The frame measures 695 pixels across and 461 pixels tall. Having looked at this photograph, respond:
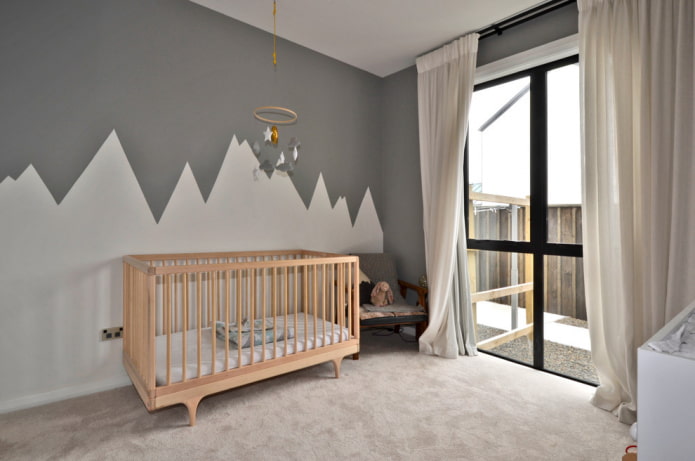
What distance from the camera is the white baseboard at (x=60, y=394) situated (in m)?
2.06

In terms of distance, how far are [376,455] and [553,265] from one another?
1.97 m

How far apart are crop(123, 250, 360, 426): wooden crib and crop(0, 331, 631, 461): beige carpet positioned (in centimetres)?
17

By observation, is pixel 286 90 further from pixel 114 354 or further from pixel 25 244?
pixel 114 354

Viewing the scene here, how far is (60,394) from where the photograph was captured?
2.20m

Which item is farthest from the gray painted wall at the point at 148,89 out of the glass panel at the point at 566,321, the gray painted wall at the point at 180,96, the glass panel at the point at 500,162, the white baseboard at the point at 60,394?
the glass panel at the point at 566,321

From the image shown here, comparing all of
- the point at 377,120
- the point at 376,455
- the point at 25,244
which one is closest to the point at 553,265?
the point at 376,455

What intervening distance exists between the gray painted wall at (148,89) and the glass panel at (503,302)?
5.72ft

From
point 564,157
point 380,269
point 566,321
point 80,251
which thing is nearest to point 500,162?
point 564,157

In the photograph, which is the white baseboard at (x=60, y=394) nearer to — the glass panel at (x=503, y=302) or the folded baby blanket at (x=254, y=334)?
the folded baby blanket at (x=254, y=334)

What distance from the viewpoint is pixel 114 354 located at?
2.40 meters

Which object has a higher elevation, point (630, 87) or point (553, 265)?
point (630, 87)

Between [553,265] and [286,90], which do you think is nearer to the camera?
[553,265]

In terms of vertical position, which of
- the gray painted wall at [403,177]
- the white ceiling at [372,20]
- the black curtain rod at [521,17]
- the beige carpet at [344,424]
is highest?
the white ceiling at [372,20]

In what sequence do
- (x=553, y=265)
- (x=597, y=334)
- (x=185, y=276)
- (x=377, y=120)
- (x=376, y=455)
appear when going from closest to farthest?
(x=376, y=455) < (x=185, y=276) < (x=597, y=334) < (x=553, y=265) < (x=377, y=120)
